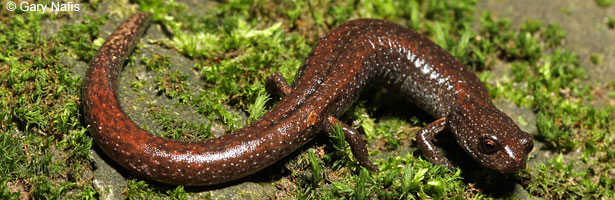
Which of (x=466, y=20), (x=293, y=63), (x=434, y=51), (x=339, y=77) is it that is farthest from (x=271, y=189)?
(x=466, y=20)

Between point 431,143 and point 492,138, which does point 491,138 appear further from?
point 431,143

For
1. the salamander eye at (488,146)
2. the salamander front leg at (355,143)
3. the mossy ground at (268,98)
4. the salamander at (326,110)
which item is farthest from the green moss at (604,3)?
the salamander front leg at (355,143)

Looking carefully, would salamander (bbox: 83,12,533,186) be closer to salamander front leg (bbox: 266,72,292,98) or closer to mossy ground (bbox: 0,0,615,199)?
salamander front leg (bbox: 266,72,292,98)

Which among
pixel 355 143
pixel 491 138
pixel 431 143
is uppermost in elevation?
pixel 491 138

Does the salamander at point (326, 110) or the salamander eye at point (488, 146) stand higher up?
the salamander at point (326, 110)

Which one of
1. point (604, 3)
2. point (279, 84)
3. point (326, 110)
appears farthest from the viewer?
point (604, 3)

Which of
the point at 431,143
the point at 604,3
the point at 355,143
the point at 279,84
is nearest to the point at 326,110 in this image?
the point at 355,143

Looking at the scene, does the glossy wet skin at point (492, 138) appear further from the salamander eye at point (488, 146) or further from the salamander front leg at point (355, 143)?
the salamander front leg at point (355, 143)
